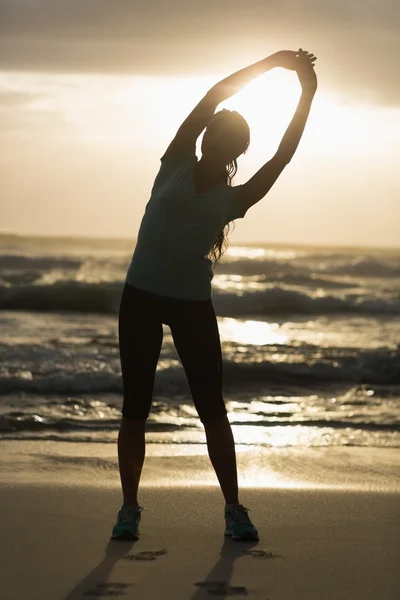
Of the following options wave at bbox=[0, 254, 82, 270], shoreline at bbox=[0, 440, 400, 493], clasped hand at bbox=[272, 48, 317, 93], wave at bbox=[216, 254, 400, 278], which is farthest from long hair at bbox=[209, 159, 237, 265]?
wave at bbox=[216, 254, 400, 278]

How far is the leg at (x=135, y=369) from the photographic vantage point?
3631 millimetres

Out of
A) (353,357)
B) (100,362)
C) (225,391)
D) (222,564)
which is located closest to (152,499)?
(222,564)

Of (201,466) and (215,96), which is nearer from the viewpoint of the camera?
(215,96)

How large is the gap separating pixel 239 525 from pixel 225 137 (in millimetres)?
1474

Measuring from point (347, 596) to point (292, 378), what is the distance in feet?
23.7

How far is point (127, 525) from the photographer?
12.1ft

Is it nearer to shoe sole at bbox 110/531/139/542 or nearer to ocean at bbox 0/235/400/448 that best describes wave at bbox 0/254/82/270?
ocean at bbox 0/235/400/448

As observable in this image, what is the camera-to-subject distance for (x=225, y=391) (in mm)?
9211

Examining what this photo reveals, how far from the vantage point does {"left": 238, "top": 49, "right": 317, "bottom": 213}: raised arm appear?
3590 millimetres

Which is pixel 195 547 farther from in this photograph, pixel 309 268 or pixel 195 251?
pixel 309 268

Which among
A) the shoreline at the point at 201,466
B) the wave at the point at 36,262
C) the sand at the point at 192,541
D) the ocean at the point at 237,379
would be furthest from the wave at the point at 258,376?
the wave at the point at 36,262

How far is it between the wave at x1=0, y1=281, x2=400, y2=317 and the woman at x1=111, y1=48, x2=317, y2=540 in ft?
58.3

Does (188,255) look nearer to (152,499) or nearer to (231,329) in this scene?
(152,499)

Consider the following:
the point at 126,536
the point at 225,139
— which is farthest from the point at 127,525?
the point at 225,139
